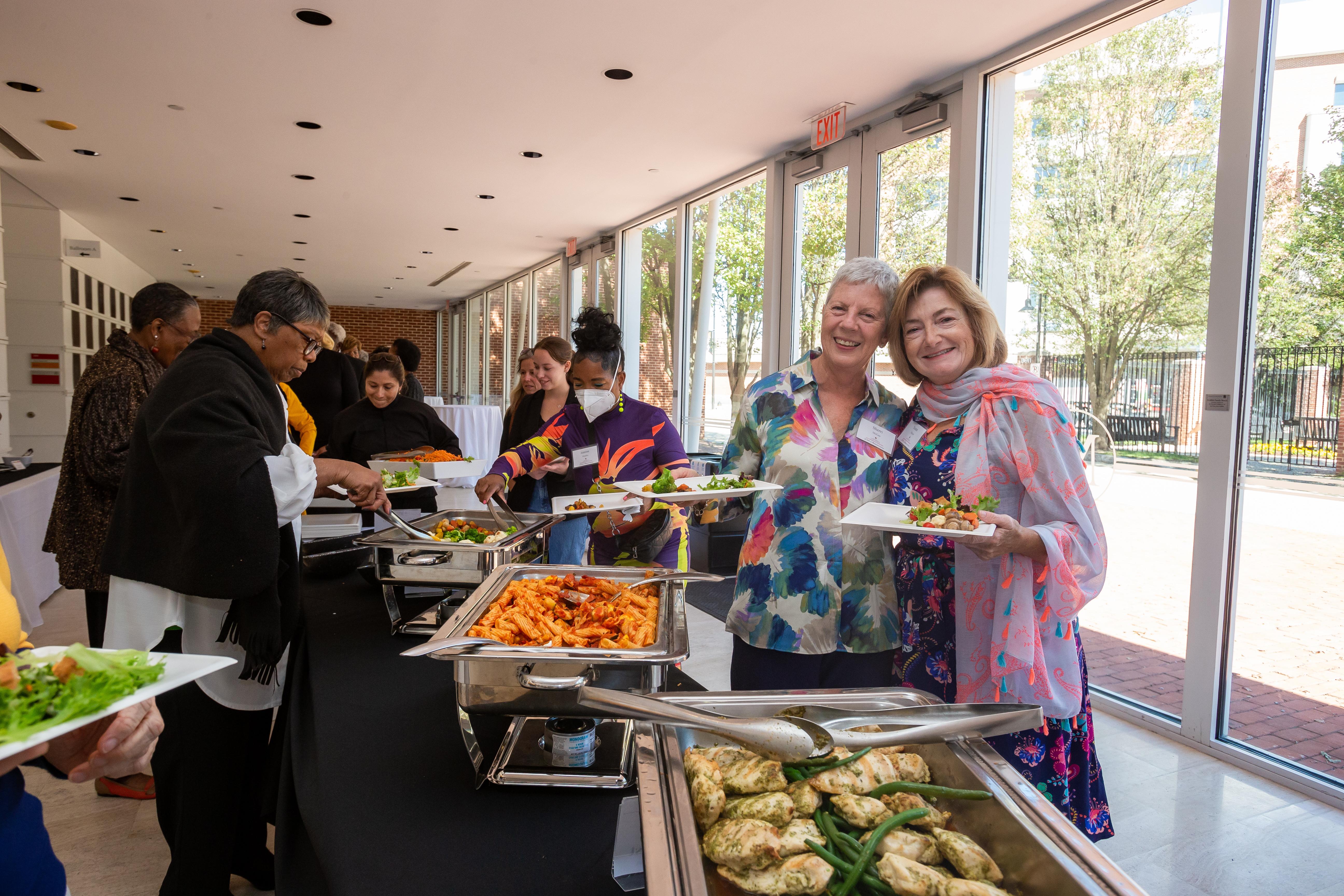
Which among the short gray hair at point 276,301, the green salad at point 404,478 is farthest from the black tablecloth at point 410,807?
the green salad at point 404,478

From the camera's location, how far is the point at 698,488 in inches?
64.2

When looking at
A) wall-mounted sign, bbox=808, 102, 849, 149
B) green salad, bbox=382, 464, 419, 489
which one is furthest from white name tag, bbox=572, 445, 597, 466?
wall-mounted sign, bbox=808, 102, 849, 149

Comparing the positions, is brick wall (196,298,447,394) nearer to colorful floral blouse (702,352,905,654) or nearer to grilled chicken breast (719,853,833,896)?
colorful floral blouse (702,352,905,654)

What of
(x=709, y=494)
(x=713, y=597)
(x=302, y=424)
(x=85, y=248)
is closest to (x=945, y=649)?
(x=709, y=494)

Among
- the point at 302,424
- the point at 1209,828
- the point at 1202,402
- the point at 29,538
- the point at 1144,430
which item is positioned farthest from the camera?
the point at 29,538

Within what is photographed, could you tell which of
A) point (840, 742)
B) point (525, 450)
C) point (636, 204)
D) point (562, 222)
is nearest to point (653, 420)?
point (525, 450)

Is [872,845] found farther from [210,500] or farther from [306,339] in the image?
[306,339]

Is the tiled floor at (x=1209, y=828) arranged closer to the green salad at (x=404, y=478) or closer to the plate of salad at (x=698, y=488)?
the plate of salad at (x=698, y=488)

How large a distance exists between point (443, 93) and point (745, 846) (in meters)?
4.47

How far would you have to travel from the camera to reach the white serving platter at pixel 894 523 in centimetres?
116

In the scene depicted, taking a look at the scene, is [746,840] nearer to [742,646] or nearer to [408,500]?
[742,646]

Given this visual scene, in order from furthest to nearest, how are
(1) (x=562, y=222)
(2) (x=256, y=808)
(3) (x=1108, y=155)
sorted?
(1) (x=562, y=222), (3) (x=1108, y=155), (2) (x=256, y=808)

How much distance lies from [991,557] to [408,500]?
218 cm

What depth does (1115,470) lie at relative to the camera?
3.26 meters
